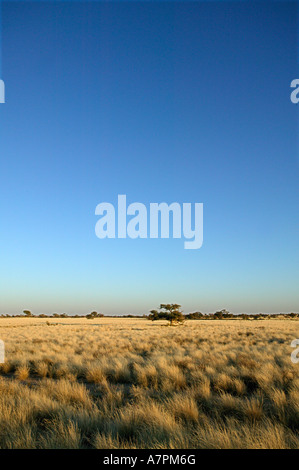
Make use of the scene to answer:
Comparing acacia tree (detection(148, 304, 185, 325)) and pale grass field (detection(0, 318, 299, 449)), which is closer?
pale grass field (detection(0, 318, 299, 449))

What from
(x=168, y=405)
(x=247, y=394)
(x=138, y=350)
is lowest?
(x=138, y=350)

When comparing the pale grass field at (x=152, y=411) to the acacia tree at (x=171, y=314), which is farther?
the acacia tree at (x=171, y=314)

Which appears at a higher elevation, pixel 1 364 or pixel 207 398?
pixel 207 398

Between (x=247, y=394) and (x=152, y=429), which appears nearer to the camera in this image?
(x=152, y=429)

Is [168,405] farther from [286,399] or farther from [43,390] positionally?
[43,390]

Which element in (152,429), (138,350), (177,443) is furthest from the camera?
(138,350)

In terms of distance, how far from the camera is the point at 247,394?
24.1ft

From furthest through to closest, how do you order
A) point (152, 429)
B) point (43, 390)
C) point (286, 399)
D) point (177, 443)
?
1. point (43, 390)
2. point (286, 399)
3. point (152, 429)
4. point (177, 443)

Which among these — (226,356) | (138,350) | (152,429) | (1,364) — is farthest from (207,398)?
(138,350)

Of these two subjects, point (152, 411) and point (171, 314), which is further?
point (171, 314)
